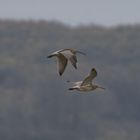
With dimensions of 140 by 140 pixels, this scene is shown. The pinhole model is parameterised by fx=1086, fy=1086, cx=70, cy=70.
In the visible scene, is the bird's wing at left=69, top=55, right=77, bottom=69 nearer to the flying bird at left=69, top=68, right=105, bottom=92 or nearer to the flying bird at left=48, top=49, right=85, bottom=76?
the flying bird at left=48, top=49, right=85, bottom=76

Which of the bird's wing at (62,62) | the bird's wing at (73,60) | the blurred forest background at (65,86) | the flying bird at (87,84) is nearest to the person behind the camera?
the flying bird at (87,84)

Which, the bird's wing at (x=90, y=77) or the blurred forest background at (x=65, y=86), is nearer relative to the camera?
the bird's wing at (x=90, y=77)

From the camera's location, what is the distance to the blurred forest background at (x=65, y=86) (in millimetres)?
86000

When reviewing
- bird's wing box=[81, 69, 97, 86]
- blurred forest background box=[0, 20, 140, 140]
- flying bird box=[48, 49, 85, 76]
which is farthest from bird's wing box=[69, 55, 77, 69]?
blurred forest background box=[0, 20, 140, 140]

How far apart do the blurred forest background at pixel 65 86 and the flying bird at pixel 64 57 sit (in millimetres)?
64124

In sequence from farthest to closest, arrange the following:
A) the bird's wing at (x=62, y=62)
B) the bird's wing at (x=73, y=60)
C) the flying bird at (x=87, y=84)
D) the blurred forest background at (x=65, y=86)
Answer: the blurred forest background at (x=65, y=86) → the bird's wing at (x=62, y=62) → the bird's wing at (x=73, y=60) → the flying bird at (x=87, y=84)

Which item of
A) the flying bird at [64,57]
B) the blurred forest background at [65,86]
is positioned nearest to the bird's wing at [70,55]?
the flying bird at [64,57]

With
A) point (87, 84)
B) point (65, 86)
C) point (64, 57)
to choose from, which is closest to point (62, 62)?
point (64, 57)

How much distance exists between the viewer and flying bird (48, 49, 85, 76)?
30.1ft

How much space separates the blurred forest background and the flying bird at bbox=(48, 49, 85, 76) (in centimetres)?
6412

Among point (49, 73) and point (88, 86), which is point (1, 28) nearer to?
point (49, 73)

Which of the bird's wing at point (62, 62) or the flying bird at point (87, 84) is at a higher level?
the bird's wing at point (62, 62)

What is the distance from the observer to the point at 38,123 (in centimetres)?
8906

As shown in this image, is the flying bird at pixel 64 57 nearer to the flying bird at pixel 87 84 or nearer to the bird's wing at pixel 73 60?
the bird's wing at pixel 73 60
